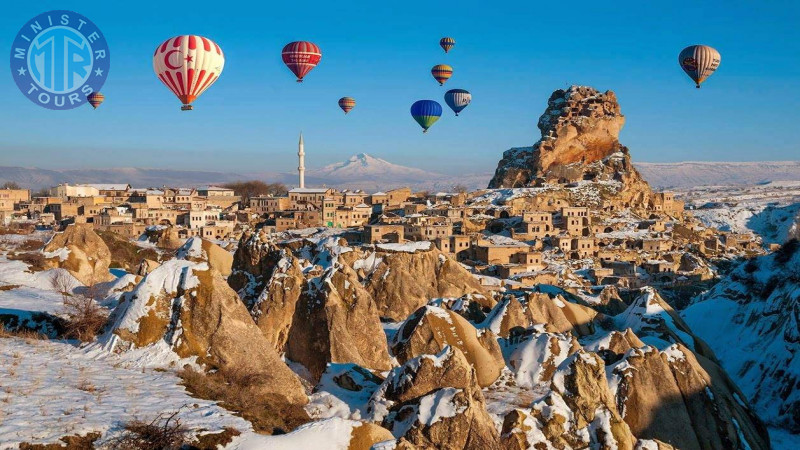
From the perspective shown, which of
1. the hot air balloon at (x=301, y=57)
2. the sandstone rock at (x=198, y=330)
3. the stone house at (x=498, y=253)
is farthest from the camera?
the stone house at (x=498, y=253)

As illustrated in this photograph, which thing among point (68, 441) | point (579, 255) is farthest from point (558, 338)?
point (579, 255)

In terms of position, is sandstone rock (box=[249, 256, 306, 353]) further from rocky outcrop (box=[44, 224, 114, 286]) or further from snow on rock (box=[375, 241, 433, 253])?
snow on rock (box=[375, 241, 433, 253])

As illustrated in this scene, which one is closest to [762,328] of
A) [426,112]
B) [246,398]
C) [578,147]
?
[246,398]

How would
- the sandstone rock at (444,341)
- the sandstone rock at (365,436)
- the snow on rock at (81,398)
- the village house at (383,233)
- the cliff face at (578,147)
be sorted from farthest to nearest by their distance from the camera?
1. the cliff face at (578,147)
2. the village house at (383,233)
3. the sandstone rock at (444,341)
4. the sandstone rock at (365,436)
5. the snow on rock at (81,398)

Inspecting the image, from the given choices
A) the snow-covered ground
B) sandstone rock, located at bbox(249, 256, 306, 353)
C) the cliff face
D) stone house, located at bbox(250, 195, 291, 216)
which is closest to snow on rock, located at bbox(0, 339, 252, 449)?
sandstone rock, located at bbox(249, 256, 306, 353)

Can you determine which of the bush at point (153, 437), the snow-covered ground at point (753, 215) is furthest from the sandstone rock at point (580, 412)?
the snow-covered ground at point (753, 215)

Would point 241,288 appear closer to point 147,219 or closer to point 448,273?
point 448,273

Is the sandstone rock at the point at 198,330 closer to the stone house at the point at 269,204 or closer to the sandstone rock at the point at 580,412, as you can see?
the sandstone rock at the point at 580,412
